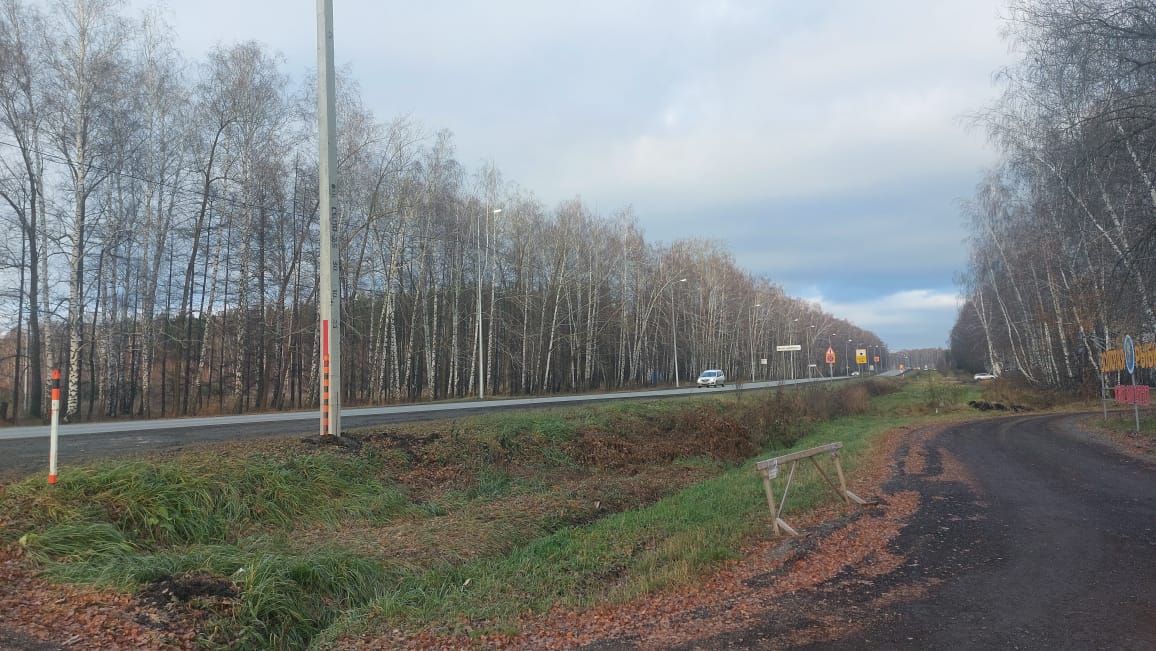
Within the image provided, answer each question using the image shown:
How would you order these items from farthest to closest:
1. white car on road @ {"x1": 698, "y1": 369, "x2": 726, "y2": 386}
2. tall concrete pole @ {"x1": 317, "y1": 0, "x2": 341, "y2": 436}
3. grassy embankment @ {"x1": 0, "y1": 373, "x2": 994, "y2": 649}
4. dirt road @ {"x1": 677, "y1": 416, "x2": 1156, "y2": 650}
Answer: white car on road @ {"x1": 698, "y1": 369, "x2": 726, "y2": 386}, tall concrete pole @ {"x1": 317, "y1": 0, "x2": 341, "y2": 436}, grassy embankment @ {"x1": 0, "y1": 373, "x2": 994, "y2": 649}, dirt road @ {"x1": 677, "y1": 416, "x2": 1156, "y2": 650}

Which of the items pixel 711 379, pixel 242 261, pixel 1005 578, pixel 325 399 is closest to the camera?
pixel 1005 578

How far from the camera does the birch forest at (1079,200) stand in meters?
14.0

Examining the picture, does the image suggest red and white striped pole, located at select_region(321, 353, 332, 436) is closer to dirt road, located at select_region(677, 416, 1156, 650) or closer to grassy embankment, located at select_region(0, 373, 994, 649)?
grassy embankment, located at select_region(0, 373, 994, 649)

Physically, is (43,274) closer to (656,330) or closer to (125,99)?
(125,99)

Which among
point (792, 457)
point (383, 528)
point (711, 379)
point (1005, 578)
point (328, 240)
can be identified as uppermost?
point (328, 240)

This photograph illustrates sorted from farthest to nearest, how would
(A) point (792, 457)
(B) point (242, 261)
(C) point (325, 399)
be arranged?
(B) point (242, 261), (C) point (325, 399), (A) point (792, 457)

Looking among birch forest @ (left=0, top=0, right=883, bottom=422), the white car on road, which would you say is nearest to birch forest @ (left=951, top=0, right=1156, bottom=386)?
birch forest @ (left=0, top=0, right=883, bottom=422)

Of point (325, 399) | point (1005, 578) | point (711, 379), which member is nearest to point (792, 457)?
point (1005, 578)

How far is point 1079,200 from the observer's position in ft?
62.4

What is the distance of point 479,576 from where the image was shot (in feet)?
26.2

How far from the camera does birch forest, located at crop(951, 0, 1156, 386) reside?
551 inches

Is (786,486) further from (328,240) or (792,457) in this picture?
(328,240)

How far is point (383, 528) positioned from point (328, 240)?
5.68 m

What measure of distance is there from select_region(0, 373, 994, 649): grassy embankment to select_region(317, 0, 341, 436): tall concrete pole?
98 cm
